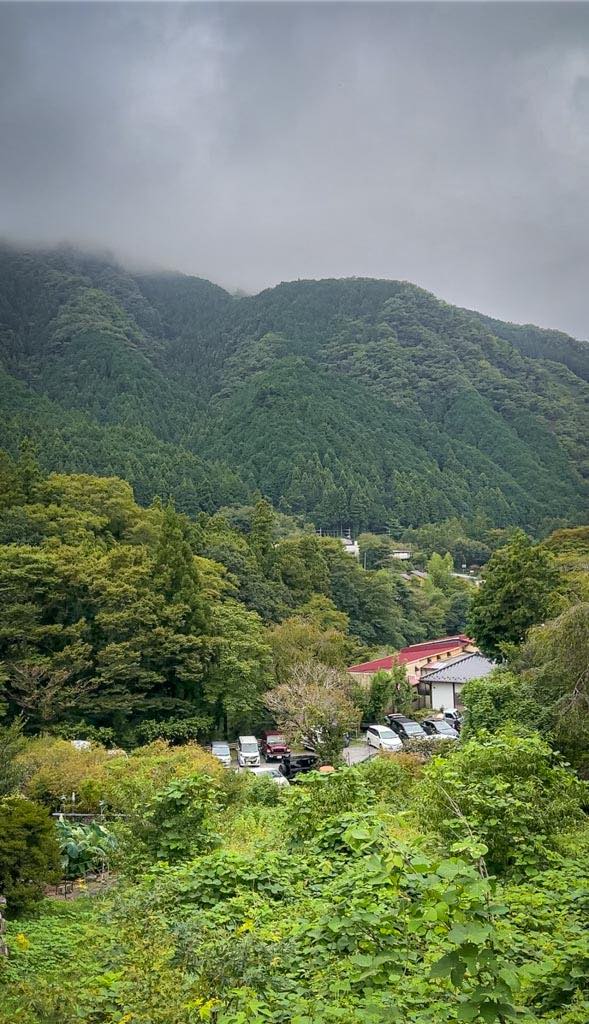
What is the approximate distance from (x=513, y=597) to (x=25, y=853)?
14.8m

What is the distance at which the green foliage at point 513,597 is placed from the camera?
62.5 feet

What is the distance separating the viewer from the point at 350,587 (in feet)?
126

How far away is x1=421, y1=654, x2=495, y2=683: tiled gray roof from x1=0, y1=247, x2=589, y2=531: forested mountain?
27077 mm

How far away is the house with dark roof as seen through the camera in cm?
2594

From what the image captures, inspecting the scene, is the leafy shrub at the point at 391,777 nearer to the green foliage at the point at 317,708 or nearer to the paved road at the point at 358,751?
the green foliage at the point at 317,708

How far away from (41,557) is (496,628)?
13097 mm

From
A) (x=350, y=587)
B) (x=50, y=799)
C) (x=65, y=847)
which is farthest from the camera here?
(x=350, y=587)

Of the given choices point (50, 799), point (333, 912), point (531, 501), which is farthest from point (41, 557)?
point (531, 501)

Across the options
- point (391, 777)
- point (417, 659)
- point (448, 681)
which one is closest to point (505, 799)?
point (391, 777)

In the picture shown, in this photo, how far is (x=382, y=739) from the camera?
20250mm

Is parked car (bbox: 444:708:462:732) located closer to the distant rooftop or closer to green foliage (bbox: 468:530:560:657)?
the distant rooftop

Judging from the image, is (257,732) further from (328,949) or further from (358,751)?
(328,949)

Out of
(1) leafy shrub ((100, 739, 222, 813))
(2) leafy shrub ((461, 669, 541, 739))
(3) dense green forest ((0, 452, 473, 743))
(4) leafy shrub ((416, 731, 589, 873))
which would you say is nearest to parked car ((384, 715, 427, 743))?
(3) dense green forest ((0, 452, 473, 743))

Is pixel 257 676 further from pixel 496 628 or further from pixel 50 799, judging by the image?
pixel 50 799
